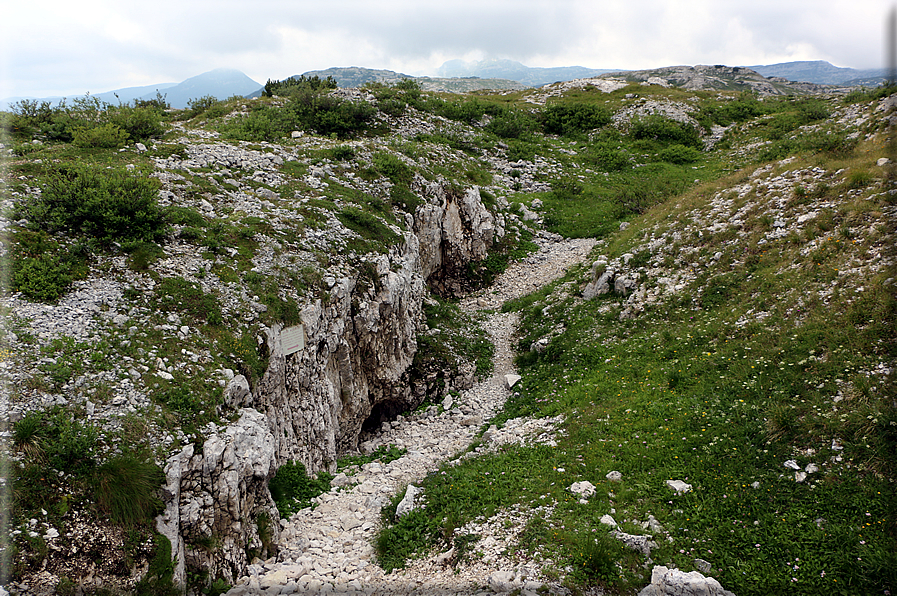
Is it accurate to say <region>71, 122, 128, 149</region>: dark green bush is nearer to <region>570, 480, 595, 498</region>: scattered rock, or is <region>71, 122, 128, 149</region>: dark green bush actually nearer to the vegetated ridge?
the vegetated ridge

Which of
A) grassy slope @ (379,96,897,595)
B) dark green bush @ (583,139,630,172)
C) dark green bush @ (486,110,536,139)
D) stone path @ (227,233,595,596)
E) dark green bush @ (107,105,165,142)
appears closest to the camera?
grassy slope @ (379,96,897,595)

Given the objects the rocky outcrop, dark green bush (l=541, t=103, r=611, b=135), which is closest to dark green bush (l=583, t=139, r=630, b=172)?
dark green bush (l=541, t=103, r=611, b=135)

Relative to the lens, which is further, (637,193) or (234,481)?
(637,193)

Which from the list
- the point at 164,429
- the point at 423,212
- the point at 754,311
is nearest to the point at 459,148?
the point at 423,212

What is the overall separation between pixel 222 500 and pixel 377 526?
483cm

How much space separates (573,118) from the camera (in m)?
59.2

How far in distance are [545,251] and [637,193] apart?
415 inches

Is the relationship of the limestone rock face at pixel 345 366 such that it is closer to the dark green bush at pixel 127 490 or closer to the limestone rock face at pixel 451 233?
the limestone rock face at pixel 451 233

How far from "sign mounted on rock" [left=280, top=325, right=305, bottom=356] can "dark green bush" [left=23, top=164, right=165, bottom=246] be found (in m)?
6.05

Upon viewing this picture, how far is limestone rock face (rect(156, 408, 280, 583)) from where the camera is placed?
31.4 ft

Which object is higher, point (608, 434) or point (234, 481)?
point (234, 481)

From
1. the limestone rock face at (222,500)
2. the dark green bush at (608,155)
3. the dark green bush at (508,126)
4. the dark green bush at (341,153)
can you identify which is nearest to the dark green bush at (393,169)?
the dark green bush at (341,153)

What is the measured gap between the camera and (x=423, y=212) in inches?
1125

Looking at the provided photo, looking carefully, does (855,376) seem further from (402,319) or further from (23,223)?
(23,223)
